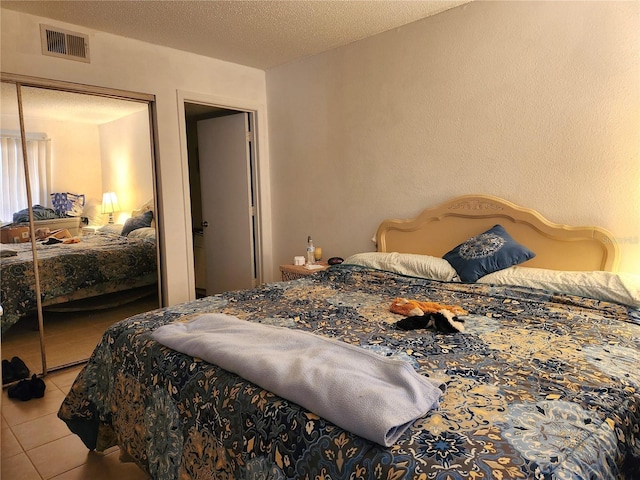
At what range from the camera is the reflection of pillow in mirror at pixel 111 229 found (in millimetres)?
3266

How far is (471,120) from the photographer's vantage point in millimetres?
2850

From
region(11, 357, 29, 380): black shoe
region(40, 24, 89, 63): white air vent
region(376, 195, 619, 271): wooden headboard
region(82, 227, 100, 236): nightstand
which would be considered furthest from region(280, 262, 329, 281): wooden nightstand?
region(40, 24, 89, 63): white air vent

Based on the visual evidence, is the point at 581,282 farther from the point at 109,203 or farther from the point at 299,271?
the point at 109,203

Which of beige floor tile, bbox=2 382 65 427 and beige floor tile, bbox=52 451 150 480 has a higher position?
beige floor tile, bbox=2 382 65 427

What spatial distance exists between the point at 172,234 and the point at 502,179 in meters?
2.62

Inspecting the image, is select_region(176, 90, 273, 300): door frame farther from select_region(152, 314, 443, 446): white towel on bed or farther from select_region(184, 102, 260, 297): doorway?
select_region(152, 314, 443, 446): white towel on bed

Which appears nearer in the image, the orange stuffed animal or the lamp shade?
the orange stuffed animal

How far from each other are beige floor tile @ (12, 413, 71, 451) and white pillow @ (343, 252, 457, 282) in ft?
6.61

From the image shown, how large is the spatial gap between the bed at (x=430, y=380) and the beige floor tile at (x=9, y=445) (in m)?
0.40

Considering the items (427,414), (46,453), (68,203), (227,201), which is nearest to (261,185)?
(227,201)

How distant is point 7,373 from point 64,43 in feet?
7.52

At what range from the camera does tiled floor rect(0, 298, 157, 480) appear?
6.54 feet

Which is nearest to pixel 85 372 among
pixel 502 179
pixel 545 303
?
pixel 545 303

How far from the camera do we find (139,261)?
349cm
